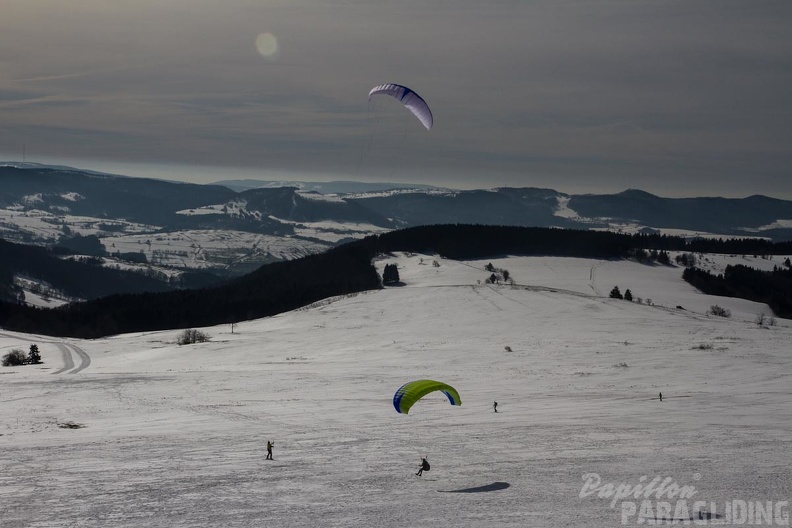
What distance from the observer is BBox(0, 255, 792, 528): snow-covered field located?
25.4 metres

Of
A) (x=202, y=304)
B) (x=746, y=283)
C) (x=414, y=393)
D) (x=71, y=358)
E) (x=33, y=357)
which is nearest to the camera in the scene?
(x=414, y=393)

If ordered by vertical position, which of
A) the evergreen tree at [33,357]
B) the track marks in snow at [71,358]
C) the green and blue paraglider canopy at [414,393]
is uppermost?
the green and blue paraglider canopy at [414,393]

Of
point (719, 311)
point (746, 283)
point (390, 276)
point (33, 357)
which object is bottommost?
point (33, 357)

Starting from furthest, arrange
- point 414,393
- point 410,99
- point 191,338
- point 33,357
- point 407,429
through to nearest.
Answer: point 191,338
point 33,357
point 410,99
point 407,429
point 414,393

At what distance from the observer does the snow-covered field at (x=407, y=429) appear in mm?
25375

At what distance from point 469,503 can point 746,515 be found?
942 centimetres

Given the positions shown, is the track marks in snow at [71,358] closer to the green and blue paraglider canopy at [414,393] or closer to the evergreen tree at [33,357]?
the evergreen tree at [33,357]

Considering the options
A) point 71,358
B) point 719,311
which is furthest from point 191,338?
point 719,311

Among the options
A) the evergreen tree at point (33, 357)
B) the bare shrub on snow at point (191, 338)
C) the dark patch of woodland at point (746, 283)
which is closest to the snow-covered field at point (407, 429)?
the evergreen tree at point (33, 357)

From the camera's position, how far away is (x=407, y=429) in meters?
39.6

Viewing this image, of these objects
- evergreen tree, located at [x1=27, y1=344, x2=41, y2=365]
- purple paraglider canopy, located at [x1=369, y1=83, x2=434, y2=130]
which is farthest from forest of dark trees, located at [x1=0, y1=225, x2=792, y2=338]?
purple paraglider canopy, located at [x1=369, y1=83, x2=434, y2=130]

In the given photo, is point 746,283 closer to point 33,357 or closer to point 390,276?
point 390,276

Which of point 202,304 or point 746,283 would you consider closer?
point 202,304

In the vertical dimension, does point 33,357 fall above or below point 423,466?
below
